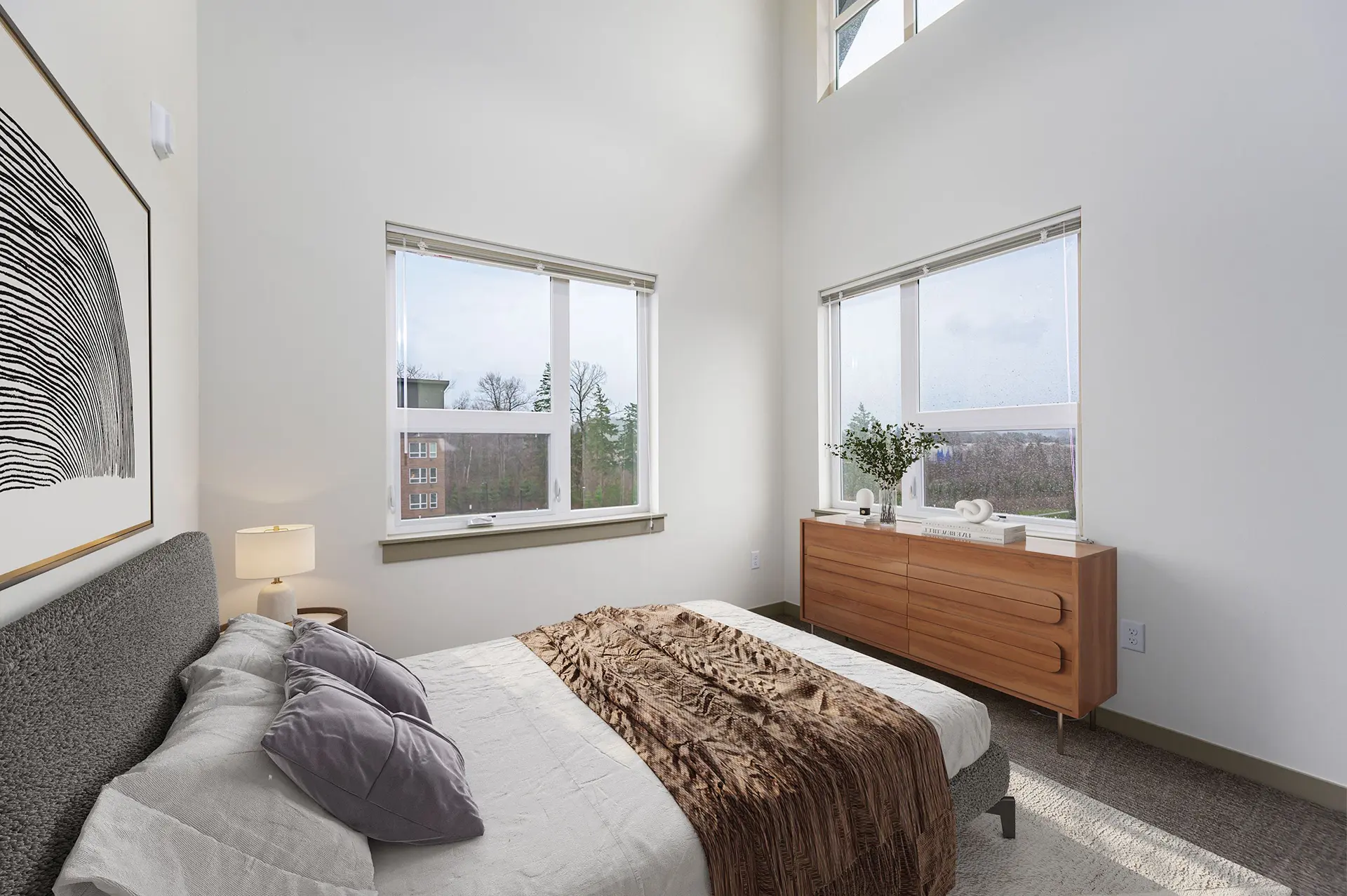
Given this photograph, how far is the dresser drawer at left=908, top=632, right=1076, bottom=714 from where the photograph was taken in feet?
7.69

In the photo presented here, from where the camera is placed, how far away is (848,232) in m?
3.71

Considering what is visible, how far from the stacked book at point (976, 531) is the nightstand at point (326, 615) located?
258cm

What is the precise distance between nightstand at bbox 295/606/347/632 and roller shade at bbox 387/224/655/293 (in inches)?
65.6

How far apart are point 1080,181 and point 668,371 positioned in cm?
220

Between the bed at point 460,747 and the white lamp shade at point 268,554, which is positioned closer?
the bed at point 460,747

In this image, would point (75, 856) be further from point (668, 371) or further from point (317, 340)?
point (668, 371)

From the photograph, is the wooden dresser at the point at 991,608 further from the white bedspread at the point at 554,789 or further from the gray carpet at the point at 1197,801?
the white bedspread at the point at 554,789

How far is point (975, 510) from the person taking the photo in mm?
2820

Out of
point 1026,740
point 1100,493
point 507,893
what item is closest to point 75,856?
point 507,893

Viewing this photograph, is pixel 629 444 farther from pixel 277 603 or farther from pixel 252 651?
pixel 252 651

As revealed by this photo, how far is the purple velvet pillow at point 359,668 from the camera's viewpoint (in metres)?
1.44

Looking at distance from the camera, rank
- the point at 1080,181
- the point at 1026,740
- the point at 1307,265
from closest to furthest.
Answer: the point at 1307,265 → the point at 1026,740 → the point at 1080,181

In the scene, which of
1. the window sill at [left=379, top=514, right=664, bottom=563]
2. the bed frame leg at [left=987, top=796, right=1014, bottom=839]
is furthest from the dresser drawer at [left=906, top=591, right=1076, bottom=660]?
the window sill at [left=379, top=514, right=664, bottom=563]

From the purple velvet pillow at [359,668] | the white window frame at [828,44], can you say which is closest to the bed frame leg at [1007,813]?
the purple velvet pillow at [359,668]
